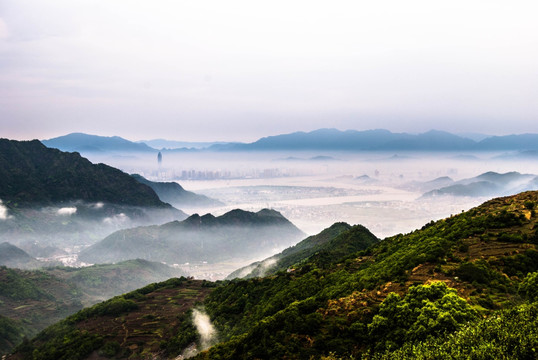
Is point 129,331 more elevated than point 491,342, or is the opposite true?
point 491,342

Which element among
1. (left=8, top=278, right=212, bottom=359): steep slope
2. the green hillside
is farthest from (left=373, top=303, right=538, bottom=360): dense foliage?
(left=8, top=278, right=212, bottom=359): steep slope

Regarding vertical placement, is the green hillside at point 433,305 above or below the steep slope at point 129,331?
above

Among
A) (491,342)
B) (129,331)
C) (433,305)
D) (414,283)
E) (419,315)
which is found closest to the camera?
(491,342)

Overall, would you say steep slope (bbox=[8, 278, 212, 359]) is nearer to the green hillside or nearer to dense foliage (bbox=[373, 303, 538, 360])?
the green hillside

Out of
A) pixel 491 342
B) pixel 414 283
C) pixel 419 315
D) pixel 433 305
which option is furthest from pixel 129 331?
pixel 491 342

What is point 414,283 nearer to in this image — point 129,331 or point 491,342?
point 491,342

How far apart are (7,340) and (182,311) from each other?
115 meters

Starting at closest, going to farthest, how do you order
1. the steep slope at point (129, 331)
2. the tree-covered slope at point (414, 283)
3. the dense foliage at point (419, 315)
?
1. the dense foliage at point (419, 315)
2. the tree-covered slope at point (414, 283)
3. the steep slope at point (129, 331)

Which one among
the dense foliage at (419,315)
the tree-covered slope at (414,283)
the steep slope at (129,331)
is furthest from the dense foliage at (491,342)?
the steep slope at (129,331)

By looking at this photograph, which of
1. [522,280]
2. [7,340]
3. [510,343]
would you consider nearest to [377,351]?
[510,343]

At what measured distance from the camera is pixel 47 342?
13738cm

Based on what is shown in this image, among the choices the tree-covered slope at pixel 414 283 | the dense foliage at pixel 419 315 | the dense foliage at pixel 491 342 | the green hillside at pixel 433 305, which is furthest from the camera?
the tree-covered slope at pixel 414 283

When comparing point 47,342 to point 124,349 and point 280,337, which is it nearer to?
point 124,349

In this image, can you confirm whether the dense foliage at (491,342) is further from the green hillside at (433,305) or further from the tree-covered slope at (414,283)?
the tree-covered slope at (414,283)
